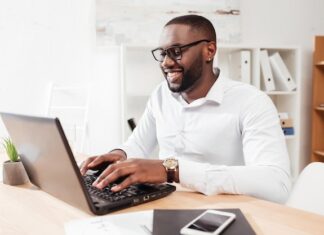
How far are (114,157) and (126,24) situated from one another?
1.81 m

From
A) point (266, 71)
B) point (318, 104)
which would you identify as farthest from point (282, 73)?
point (318, 104)

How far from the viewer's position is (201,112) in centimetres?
140

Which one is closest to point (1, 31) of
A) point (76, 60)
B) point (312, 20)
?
point (76, 60)

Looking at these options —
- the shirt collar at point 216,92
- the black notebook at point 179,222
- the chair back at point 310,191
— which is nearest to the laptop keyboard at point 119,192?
the black notebook at point 179,222

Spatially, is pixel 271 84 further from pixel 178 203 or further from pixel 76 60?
pixel 178 203

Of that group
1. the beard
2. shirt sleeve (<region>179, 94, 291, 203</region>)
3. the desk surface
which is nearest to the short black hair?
the beard

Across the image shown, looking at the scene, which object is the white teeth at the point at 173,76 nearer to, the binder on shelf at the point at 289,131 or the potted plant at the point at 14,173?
the potted plant at the point at 14,173

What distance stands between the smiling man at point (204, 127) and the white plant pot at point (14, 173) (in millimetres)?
188

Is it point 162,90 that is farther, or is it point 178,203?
point 162,90

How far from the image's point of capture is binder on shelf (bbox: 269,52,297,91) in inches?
114

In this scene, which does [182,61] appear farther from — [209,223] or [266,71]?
[266,71]

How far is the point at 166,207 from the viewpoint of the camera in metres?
0.82

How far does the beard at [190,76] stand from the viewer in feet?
4.65

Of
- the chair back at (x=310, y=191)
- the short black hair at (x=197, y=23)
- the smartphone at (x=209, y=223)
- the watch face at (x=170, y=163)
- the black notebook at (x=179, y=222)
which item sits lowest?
the chair back at (x=310, y=191)
